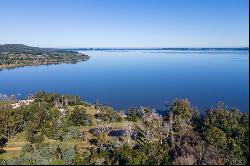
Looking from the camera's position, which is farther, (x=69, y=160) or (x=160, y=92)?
(x=160, y=92)

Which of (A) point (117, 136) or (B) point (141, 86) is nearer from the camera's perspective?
(A) point (117, 136)

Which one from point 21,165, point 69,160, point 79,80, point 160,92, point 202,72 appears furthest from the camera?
point 202,72

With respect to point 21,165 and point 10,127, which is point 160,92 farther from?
point 21,165

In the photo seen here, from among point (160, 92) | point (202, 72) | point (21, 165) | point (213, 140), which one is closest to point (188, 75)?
point (202, 72)

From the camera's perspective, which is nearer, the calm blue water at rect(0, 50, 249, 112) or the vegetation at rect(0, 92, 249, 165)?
the vegetation at rect(0, 92, 249, 165)

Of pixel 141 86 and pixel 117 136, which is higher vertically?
pixel 141 86

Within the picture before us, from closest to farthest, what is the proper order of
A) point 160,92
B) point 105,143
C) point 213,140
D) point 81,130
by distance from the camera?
point 213,140 < point 105,143 < point 81,130 < point 160,92

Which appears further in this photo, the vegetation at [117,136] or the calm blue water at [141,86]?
the calm blue water at [141,86]
